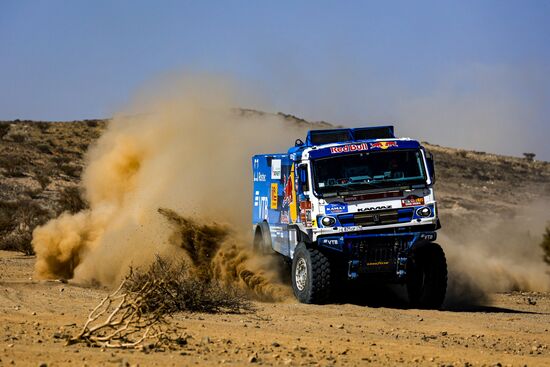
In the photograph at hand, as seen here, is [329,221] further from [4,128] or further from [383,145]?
[4,128]

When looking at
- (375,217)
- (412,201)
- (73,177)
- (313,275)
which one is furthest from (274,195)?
(73,177)

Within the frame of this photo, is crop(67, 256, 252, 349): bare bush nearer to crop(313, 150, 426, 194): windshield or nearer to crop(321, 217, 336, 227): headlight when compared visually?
crop(321, 217, 336, 227): headlight

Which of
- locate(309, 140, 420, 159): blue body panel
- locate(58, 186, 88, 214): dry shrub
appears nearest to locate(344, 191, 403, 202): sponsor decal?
locate(309, 140, 420, 159): blue body panel

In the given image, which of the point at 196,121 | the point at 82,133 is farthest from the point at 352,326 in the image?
the point at 82,133

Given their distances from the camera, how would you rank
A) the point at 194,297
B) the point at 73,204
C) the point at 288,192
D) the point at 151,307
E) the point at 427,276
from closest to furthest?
1. the point at 151,307
2. the point at 194,297
3. the point at 427,276
4. the point at 288,192
5. the point at 73,204

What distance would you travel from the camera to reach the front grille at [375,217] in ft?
54.6

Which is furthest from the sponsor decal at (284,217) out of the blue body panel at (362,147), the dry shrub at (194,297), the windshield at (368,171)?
the dry shrub at (194,297)

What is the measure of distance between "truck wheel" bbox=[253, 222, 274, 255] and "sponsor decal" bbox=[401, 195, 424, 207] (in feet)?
11.2

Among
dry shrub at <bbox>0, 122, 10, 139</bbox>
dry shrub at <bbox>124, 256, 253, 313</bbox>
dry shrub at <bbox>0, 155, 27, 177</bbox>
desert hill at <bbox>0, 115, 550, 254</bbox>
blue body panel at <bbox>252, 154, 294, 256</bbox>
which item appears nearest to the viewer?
dry shrub at <bbox>124, 256, 253, 313</bbox>

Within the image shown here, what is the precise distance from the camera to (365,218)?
54.7 feet

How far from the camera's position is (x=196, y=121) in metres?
26.9

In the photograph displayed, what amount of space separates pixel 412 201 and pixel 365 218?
2.78 feet

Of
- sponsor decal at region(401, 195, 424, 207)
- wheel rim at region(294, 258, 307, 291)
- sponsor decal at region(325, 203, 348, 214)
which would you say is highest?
sponsor decal at region(401, 195, 424, 207)

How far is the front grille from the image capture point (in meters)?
16.7
